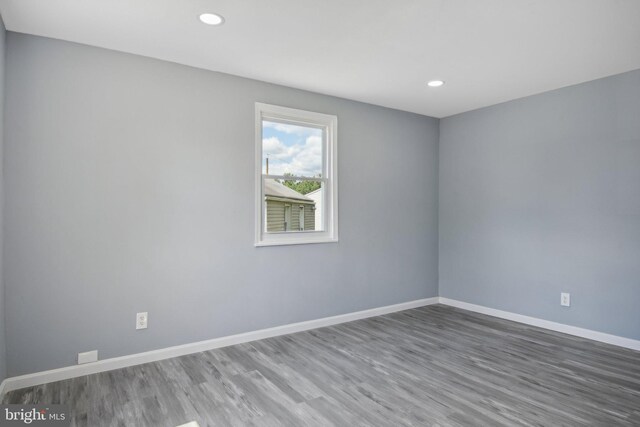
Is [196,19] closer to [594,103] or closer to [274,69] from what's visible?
[274,69]

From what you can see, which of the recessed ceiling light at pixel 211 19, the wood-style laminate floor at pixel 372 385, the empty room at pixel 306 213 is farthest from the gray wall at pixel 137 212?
the recessed ceiling light at pixel 211 19

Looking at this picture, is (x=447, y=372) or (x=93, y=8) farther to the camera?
(x=447, y=372)

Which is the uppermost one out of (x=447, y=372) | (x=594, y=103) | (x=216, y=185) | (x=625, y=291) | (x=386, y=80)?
(x=386, y=80)

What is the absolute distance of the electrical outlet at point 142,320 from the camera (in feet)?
9.45

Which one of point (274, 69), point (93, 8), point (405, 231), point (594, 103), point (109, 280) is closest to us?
point (93, 8)

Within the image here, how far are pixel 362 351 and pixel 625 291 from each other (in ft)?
7.91

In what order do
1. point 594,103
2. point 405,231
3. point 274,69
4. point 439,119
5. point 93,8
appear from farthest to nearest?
point 439,119, point 405,231, point 594,103, point 274,69, point 93,8

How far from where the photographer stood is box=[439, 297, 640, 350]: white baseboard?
329cm

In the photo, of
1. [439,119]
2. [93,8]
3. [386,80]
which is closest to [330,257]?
[386,80]

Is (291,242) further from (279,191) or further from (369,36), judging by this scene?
(369,36)

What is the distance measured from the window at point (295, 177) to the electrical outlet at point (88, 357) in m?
1.50

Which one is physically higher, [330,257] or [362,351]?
[330,257]

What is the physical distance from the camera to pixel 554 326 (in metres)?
3.74

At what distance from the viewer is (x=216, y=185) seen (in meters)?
3.23
